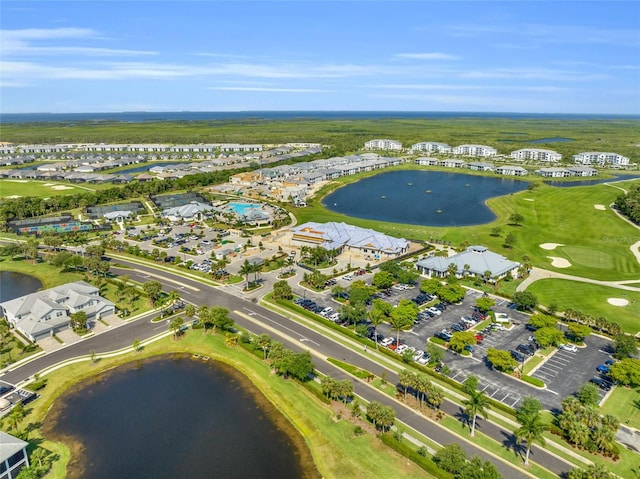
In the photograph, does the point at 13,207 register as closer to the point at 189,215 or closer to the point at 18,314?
the point at 189,215

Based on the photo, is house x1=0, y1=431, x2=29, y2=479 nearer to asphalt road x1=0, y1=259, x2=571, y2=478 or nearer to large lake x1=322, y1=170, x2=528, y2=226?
asphalt road x1=0, y1=259, x2=571, y2=478

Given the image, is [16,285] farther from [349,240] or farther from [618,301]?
[618,301]

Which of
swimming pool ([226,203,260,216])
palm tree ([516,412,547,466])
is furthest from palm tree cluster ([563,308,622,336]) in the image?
swimming pool ([226,203,260,216])

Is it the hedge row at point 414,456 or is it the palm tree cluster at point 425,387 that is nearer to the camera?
the hedge row at point 414,456

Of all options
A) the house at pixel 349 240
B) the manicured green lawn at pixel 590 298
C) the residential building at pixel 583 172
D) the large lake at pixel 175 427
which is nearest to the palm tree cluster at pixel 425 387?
the large lake at pixel 175 427

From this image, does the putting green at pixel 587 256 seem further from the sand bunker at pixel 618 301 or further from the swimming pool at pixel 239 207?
the swimming pool at pixel 239 207

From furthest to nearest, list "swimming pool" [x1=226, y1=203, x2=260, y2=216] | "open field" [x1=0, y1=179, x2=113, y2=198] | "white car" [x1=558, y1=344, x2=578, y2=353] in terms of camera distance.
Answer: "open field" [x1=0, y1=179, x2=113, y2=198] < "swimming pool" [x1=226, y1=203, x2=260, y2=216] < "white car" [x1=558, y1=344, x2=578, y2=353]
